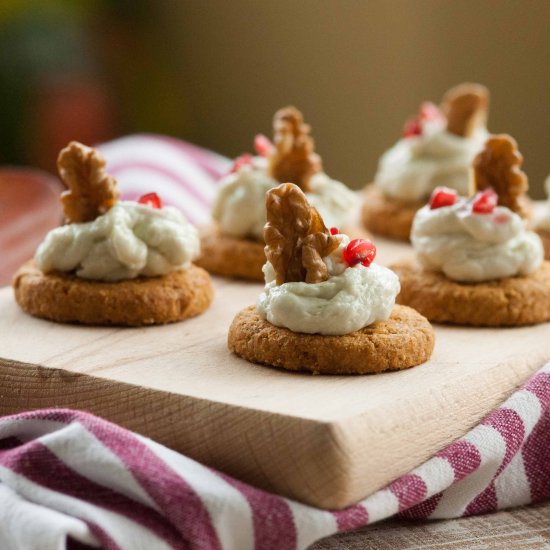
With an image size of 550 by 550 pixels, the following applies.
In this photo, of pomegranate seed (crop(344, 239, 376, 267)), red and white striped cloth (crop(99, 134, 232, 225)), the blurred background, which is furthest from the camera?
the blurred background

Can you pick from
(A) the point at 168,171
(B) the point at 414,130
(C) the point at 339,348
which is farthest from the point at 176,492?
(A) the point at 168,171

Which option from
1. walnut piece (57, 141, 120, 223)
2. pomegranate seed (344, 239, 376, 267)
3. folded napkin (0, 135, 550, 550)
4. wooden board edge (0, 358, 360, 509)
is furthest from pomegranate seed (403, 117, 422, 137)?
wooden board edge (0, 358, 360, 509)

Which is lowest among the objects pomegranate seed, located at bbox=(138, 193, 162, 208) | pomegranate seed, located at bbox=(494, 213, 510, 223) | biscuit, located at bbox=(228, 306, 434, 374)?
biscuit, located at bbox=(228, 306, 434, 374)

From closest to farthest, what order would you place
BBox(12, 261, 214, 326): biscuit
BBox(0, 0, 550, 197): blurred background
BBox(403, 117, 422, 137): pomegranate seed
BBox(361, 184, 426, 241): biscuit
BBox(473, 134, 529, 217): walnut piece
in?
BBox(12, 261, 214, 326): biscuit < BBox(473, 134, 529, 217): walnut piece < BBox(361, 184, 426, 241): biscuit < BBox(403, 117, 422, 137): pomegranate seed < BBox(0, 0, 550, 197): blurred background

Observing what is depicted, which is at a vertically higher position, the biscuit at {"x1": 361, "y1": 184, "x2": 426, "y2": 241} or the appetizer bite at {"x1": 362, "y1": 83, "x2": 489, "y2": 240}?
the appetizer bite at {"x1": 362, "y1": 83, "x2": 489, "y2": 240}

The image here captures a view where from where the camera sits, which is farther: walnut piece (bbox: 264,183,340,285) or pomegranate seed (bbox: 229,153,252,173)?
pomegranate seed (bbox: 229,153,252,173)

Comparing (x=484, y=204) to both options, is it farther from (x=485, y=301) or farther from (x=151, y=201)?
(x=151, y=201)

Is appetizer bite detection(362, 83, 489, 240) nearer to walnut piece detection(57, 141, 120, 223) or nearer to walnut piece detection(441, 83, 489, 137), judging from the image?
walnut piece detection(441, 83, 489, 137)
